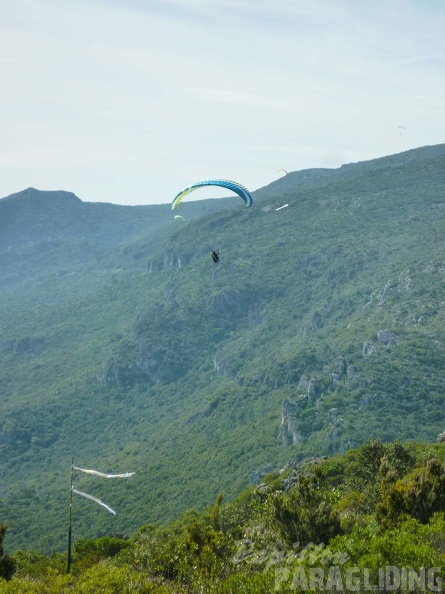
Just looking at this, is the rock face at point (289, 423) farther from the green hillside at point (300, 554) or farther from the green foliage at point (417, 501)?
the green foliage at point (417, 501)

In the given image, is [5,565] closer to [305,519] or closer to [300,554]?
[300,554]

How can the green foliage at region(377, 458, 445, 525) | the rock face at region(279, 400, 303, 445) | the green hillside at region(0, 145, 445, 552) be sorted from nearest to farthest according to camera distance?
the green foliage at region(377, 458, 445, 525) → the green hillside at region(0, 145, 445, 552) → the rock face at region(279, 400, 303, 445)

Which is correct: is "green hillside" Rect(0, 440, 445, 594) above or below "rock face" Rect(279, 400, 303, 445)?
above

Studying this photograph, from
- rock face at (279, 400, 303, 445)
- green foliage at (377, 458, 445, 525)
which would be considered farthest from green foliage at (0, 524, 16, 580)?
rock face at (279, 400, 303, 445)

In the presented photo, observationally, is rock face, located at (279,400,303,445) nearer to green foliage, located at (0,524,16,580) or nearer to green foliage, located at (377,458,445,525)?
green foliage, located at (377,458,445,525)

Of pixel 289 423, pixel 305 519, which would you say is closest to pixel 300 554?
pixel 305 519

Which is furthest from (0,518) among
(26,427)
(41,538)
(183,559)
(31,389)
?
(183,559)

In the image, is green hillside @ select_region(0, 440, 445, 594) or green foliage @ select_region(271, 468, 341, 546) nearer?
green hillside @ select_region(0, 440, 445, 594)

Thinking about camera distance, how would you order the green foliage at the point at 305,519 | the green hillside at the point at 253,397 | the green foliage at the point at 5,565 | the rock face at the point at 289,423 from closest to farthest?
the green foliage at the point at 305,519 → the green foliage at the point at 5,565 → the green hillside at the point at 253,397 → the rock face at the point at 289,423

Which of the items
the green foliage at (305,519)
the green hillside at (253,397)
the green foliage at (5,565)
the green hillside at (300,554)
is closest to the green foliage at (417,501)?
the green hillside at (300,554)

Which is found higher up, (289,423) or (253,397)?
(253,397)

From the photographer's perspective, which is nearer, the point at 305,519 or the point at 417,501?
the point at 305,519
